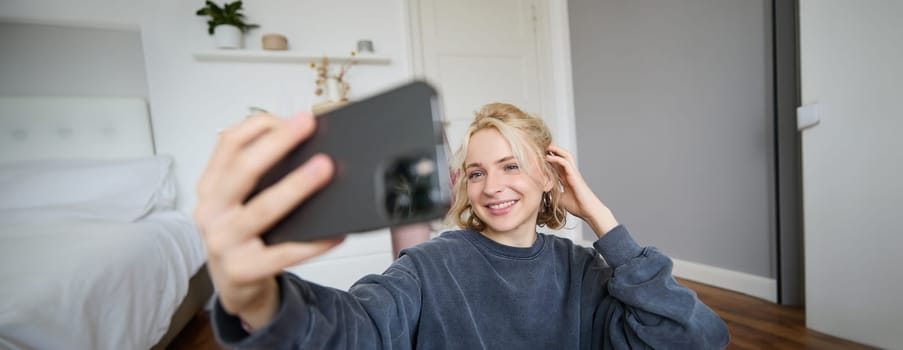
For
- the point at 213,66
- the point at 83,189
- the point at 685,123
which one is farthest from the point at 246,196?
the point at 213,66

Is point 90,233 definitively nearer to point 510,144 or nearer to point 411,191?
point 510,144

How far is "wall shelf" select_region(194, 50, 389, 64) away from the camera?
2.06 metres

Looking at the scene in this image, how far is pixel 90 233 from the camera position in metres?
1.20

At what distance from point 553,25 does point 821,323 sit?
2.20m

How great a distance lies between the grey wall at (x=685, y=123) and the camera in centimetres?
167

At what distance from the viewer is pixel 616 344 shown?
2.06ft

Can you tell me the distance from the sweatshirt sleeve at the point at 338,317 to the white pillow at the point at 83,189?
61.6 inches

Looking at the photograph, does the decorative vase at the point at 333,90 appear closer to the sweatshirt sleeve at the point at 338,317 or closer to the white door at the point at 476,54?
the white door at the point at 476,54

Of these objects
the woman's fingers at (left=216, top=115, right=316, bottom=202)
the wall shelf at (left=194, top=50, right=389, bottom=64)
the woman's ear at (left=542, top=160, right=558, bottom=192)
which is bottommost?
the woman's ear at (left=542, top=160, right=558, bottom=192)

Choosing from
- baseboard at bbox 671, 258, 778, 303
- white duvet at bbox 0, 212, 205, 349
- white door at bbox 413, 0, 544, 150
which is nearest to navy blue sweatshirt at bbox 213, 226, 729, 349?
white duvet at bbox 0, 212, 205, 349

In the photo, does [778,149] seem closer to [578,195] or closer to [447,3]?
[578,195]

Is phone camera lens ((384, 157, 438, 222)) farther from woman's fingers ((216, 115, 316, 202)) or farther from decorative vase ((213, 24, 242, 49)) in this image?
decorative vase ((213, 24, 242, 49))

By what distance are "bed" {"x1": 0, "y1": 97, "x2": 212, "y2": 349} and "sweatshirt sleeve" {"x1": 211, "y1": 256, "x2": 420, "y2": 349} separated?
2.20 ft

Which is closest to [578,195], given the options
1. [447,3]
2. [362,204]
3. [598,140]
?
[362,204]
